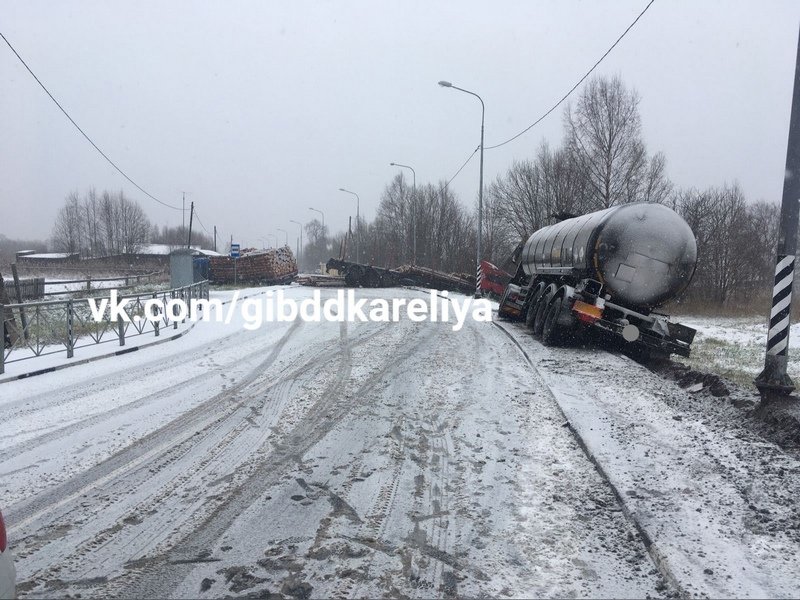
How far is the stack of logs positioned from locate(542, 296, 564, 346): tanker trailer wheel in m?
30.7

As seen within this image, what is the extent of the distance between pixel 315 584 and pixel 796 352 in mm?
13712

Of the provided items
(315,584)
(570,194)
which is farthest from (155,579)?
(570,194)

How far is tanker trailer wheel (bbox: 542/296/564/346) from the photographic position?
12492 millimetres

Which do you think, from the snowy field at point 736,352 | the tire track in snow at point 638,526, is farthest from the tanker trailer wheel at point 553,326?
the tire track in snow at point 638,526

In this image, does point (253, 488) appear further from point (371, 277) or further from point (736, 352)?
point (371, 277)

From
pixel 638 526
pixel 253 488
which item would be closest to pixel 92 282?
pixel 253 488

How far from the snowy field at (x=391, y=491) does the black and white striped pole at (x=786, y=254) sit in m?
0.73

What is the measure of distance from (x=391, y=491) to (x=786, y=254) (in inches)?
231

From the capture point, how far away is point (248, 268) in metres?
→ 42.1

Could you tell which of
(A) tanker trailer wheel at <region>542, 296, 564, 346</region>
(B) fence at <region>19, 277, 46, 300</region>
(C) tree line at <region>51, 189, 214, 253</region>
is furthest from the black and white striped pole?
(C) tree line at <region>51, 189, 214, 253</region>

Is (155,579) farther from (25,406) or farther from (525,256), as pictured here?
(525,256)

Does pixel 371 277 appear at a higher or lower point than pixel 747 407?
higher

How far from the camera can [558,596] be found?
3207 mm

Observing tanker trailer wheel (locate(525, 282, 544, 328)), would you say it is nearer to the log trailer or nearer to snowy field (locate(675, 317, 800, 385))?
snowy field (locate(675, 317, 800, 385))
